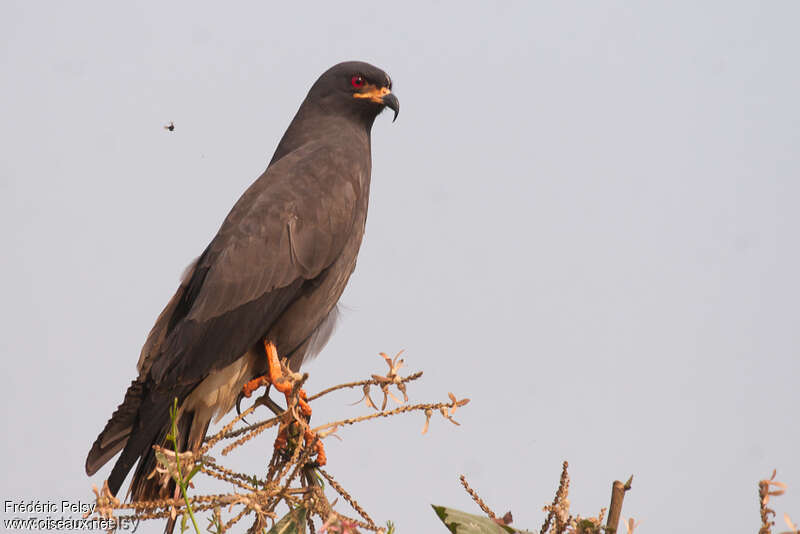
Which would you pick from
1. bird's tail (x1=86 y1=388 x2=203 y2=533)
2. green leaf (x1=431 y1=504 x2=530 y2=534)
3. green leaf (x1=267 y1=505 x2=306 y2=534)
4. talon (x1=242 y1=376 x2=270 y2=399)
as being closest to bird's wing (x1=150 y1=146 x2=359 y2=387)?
bird's tail (x1=86 y1=388 x2=203 y2=533)

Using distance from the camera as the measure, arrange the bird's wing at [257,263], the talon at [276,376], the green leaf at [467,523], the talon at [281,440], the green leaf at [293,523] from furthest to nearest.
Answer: the bird's wing at [257,263]
the talon at [276,376]
the talon at [281,440]
the green leaf at [293,523]
the green leaf at [467,523]

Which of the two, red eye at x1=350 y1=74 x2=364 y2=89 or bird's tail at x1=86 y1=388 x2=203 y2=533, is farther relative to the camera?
red eye at x1=350 y1=74 x2=364 y2=89

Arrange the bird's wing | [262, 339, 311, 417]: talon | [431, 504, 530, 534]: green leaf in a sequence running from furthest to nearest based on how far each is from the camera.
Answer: the bird's wing → [262, 339, 311, 417]: talon → [431, 504, 530, 534]: green leaf

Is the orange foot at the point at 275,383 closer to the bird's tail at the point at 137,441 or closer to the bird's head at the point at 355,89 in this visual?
the bird's tail at the point at 137,441

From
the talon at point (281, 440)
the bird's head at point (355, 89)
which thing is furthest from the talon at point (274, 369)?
the bird's head at point (355, 89)

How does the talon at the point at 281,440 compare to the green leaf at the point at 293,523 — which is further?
the talon at the point at 281,440

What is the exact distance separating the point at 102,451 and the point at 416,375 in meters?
1.84

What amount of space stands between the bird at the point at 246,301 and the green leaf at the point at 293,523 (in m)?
1.23

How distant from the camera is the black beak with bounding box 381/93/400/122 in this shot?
4535mm

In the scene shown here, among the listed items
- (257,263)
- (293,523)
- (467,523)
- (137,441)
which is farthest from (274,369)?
(467,523)

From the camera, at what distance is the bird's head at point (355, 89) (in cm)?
463

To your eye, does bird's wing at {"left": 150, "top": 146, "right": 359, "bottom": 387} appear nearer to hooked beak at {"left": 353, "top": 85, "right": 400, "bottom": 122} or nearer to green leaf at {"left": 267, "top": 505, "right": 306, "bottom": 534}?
hooked beak at {"left": 353, "top": 85, "right": 400, "bottom": 122}

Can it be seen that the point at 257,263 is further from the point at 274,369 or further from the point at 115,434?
the point at 115,434

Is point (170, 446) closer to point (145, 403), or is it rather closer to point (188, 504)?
point (145, 403)
